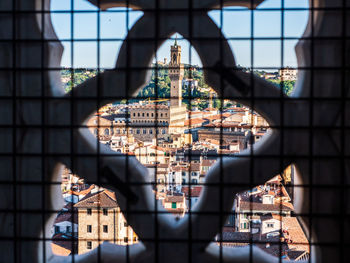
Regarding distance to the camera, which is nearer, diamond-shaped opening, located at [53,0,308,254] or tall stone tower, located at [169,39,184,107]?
diamond-shaped opening, located at [53,0,308,254]

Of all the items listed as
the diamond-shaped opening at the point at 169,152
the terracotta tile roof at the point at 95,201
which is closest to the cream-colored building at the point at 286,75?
the diamond-shaped opening at the point at 169,152

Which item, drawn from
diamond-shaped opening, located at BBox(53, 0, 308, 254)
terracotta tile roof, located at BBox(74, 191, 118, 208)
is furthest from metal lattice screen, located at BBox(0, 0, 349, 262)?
terracotta tile roof, located at BBox(74, 191, 118, 208)

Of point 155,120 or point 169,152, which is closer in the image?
point 155,120

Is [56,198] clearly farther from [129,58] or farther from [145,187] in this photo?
[129,58]

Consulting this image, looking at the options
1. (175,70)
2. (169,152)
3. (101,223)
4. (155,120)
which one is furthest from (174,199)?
(175,70)

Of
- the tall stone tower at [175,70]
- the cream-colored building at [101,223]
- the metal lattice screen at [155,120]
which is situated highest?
the tall stone tower at [175,70]

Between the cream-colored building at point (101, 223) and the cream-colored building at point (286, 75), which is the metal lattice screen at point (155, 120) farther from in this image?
the cream-colored building at point (101, 223)

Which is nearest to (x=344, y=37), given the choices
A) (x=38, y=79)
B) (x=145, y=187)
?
(x=145, y=187)

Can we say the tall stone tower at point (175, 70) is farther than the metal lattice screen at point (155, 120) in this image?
Yes

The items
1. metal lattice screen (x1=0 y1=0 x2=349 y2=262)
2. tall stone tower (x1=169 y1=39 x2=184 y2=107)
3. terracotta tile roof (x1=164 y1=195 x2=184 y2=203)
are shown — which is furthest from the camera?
tall stone tower (x1=169 y1=39 x2=184 y2=107)

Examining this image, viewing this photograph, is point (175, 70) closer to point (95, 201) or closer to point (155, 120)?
point (95, 201)

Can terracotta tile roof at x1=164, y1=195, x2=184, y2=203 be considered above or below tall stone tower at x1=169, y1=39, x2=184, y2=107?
below

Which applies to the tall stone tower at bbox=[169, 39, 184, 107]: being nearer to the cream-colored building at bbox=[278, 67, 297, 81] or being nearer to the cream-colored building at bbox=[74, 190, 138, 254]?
the cream-colored building at bbox=[278, 67, 297, 81]
